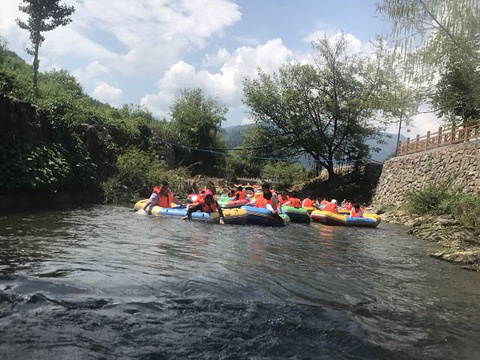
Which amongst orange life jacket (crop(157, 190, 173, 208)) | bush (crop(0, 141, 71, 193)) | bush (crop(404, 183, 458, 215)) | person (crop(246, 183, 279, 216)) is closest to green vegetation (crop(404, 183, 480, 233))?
bush (crop(404, 183, 458, 215))

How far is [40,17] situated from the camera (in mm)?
29188

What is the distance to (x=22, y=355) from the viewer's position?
10.4 ft

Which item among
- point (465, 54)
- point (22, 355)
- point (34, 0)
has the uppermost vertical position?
point (34, 0)

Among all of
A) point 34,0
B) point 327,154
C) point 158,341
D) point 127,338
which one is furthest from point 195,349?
point 34,0

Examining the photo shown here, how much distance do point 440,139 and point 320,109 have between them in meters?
10.3

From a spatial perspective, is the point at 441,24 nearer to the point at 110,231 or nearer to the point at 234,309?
the point at 234,309

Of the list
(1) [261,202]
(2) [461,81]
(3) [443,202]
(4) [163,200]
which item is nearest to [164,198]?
(4) [163,200]

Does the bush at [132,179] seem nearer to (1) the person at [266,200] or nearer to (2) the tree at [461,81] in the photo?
(1) the person at [266,200]

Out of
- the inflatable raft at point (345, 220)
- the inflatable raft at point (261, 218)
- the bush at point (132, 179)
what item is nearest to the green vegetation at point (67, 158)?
the bush at point (132, 179)

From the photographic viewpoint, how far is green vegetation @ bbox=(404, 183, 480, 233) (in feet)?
42.8

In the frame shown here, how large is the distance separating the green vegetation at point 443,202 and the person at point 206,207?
22.1 feet

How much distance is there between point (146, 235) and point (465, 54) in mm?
7539

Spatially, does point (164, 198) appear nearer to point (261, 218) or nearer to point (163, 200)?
point (163, 200)

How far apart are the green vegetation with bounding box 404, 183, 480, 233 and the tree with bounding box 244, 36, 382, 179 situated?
35.6 feet
